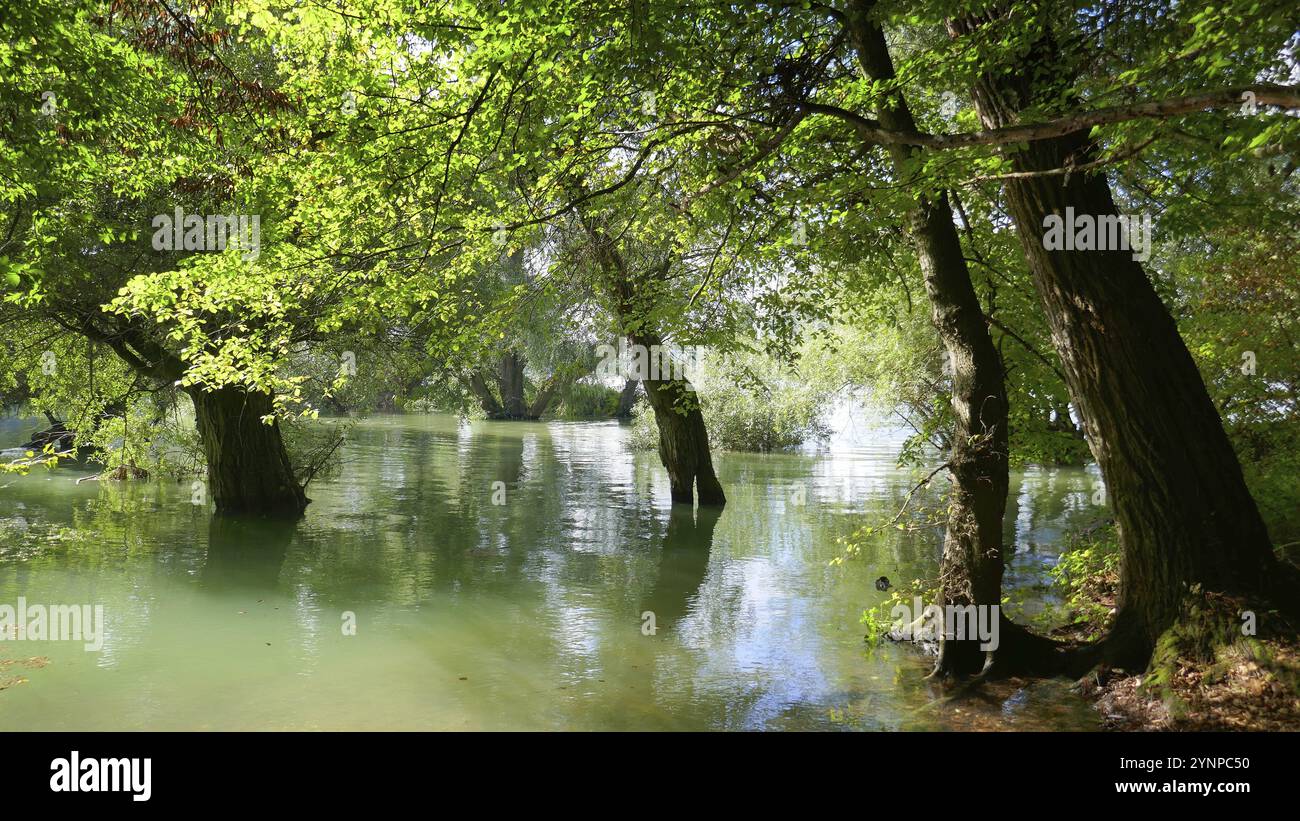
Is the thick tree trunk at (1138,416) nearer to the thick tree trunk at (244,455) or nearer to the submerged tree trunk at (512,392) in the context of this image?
the thick tree trunk at (244,455)

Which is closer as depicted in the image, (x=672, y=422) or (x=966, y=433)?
(x=966, y=433)

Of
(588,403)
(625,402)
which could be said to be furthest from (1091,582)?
(588,403)

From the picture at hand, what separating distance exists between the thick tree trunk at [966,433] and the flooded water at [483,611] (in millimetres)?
789

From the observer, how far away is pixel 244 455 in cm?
1599

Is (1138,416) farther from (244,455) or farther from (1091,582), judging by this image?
(244,455)

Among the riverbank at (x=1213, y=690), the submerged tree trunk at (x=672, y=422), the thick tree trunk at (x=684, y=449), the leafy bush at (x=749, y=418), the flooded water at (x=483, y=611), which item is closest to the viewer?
the riverbank at (x=1213, y=690)

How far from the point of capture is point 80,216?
38.4 ft

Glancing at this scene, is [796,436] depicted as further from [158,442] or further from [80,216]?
[80,216]

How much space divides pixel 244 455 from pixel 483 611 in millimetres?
7878

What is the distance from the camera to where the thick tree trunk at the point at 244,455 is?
15406 mm

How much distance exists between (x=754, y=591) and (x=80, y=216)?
10.2 meters

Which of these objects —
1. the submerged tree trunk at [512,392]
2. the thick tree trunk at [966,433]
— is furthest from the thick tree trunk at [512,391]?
the thick tree trunk at [966,433]
